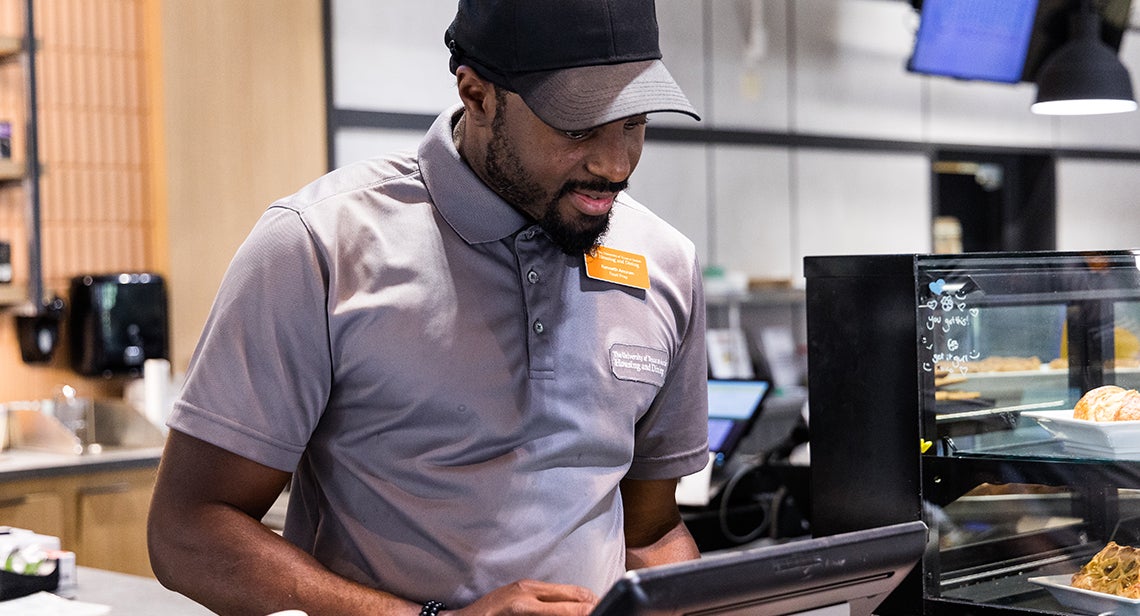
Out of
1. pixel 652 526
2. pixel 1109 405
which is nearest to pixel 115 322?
pixel 652 526

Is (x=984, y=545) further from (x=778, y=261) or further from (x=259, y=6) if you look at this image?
(x=778, y=261)

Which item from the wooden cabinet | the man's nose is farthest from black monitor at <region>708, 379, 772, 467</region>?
the man's nose

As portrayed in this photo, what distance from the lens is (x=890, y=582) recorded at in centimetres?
120

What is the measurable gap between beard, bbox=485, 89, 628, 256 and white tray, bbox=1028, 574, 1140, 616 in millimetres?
716

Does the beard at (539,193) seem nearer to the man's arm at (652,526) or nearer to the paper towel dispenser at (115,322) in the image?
the man's arm at (652,526)

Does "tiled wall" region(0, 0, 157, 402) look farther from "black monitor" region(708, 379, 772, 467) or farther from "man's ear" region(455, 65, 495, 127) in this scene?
"man's ear" region(455, 65, 495, 127)

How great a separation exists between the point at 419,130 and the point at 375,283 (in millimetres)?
3704

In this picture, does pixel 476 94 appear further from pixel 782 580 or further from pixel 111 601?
pixel 111 601

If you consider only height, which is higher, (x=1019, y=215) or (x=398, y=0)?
(x=398, y=0)

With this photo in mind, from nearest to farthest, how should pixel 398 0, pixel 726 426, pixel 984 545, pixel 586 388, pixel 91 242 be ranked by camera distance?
pixel 586 388, pixel 984 545, pixel 726 426, pixel 91 242, pixel 398 0

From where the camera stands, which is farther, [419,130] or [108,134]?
[419,130]

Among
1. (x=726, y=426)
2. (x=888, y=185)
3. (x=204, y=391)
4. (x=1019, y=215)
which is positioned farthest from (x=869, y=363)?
(x=1019, y=215)

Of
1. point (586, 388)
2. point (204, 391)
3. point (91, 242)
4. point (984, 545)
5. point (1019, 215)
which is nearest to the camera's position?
point (204, 391)

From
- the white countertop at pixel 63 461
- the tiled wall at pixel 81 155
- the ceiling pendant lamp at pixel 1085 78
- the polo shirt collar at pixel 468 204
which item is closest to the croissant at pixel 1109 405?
the polo shirt collar at pixel 468 204
